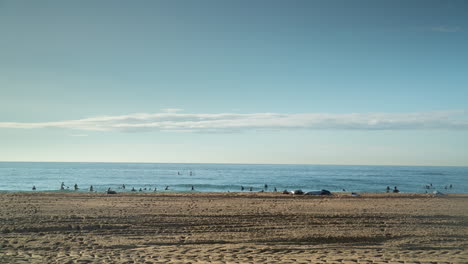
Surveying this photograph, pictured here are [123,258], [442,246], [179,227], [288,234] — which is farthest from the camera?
[179,227]

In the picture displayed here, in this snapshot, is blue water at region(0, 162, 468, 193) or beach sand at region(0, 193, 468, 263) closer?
beach sand at region(0, 193, 468, 263)

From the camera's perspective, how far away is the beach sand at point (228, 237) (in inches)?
380

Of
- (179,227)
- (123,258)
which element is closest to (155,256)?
(123,258)

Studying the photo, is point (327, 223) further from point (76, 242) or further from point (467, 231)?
point (76, 242)

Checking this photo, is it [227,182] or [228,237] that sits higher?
[228,237]

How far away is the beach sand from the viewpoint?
31.7 ft

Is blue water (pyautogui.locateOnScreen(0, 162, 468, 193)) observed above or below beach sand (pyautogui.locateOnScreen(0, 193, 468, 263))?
below

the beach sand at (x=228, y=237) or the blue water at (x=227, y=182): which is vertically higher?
the beach sand at (x=228, y=237)

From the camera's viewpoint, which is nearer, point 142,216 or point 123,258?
point 123,258

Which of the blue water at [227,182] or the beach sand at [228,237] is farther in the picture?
the blue water at [227,182]

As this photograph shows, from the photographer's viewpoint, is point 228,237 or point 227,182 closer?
point 228,237

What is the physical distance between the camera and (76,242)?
11367 mm

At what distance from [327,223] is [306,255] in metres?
6.06

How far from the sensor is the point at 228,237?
12.5 metres
